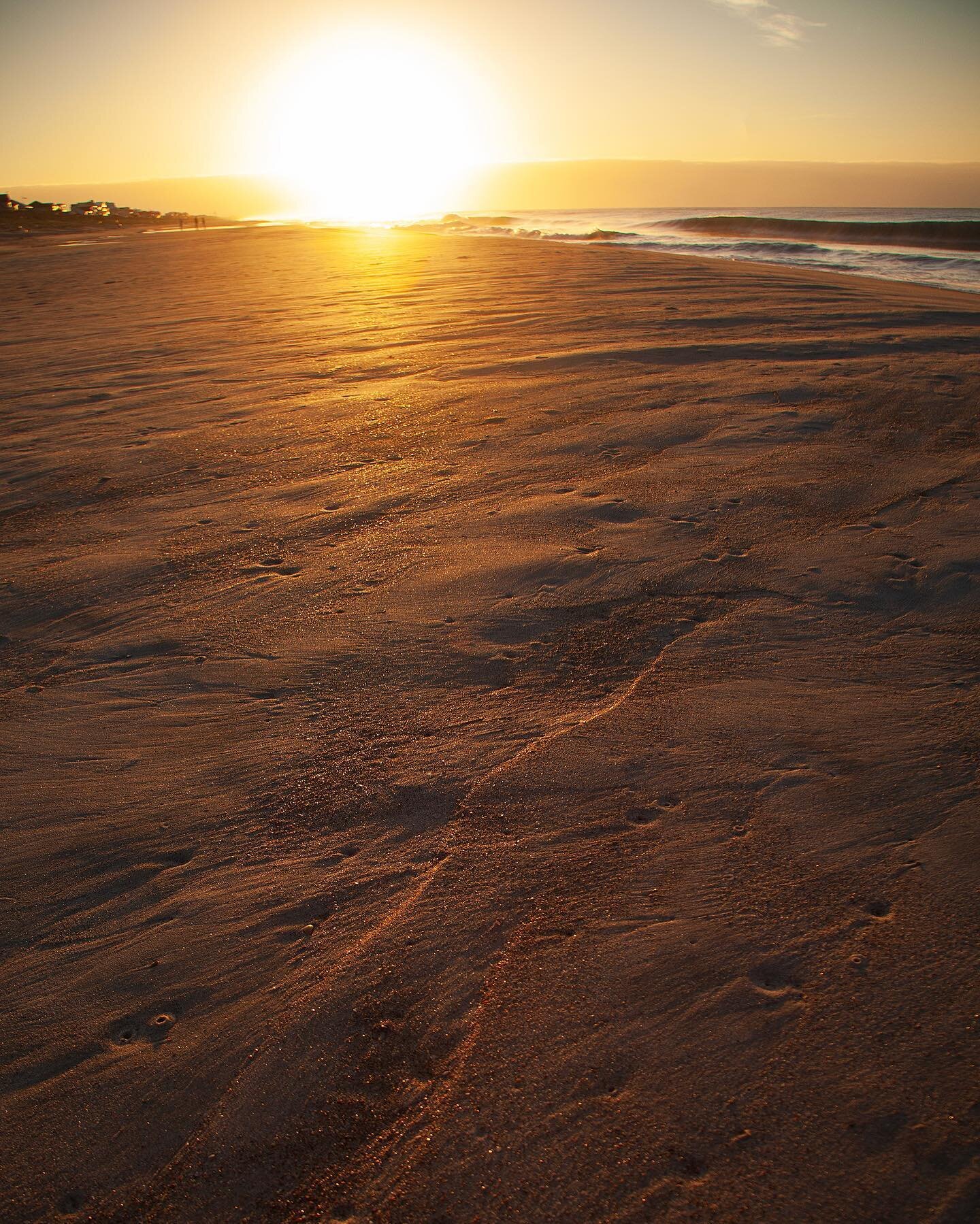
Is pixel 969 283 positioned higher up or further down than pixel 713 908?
higher up

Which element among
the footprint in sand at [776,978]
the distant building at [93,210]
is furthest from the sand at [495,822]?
the distant building at [93,210]

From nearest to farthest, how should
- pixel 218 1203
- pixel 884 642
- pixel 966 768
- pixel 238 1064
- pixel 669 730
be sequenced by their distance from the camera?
pixel 218 1203
pixel 238 1064
pixel 966 768
pixel 669 730
pixel 884 642

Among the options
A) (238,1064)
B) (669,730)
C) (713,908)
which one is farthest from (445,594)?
(238,1064)

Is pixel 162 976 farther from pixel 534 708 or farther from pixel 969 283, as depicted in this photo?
pixel 969 283

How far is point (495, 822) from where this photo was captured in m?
1.74

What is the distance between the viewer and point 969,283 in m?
11.5

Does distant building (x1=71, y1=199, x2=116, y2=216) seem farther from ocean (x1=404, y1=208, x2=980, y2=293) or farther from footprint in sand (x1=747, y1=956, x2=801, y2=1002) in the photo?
footprint in sand (x1=747, y1=956, x2=801, y2=1002)

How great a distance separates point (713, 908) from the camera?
154cm

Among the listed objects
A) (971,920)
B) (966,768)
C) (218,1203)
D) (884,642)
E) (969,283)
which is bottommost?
(218,1203)

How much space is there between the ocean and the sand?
34.7 ft

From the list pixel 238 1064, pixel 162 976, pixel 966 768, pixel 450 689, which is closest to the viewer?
pixel 238 1064

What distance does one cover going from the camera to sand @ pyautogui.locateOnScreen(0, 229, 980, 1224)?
3.89 feet

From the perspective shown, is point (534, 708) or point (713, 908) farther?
point (534, 708)

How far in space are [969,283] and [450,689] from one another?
12885mm
